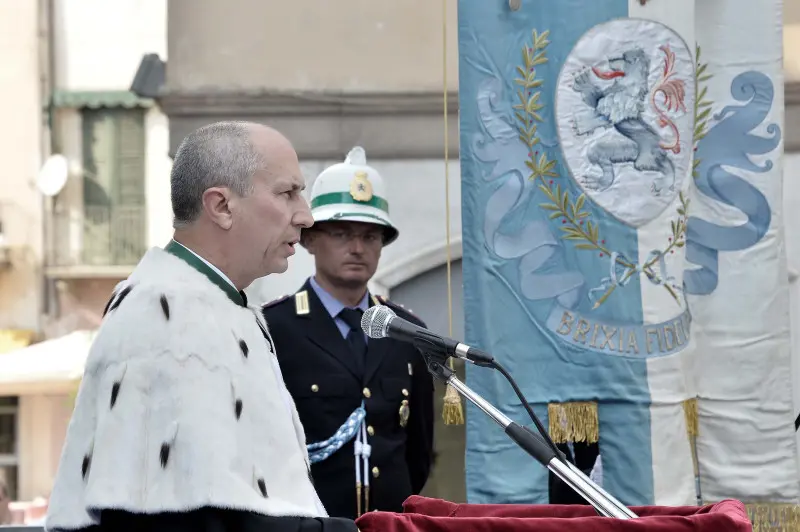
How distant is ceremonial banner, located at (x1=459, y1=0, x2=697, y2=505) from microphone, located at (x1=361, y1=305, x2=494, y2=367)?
1.15 metres

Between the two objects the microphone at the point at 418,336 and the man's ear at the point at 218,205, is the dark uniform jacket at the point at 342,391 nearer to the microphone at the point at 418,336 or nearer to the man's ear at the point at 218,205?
the microphone at the point at 418,336

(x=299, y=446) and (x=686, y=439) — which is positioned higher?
(x=299, y=446)

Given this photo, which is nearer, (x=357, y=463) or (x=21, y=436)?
(x=357, y=463)

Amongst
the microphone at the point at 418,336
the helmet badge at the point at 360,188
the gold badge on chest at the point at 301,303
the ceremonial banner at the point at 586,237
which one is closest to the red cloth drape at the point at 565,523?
the microphone at the point at 418,336

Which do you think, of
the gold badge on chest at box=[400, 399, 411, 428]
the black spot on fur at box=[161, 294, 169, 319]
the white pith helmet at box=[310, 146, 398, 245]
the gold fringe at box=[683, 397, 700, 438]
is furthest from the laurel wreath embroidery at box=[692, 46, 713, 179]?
the black spot on fur at box=[161, 294, 169, 319]

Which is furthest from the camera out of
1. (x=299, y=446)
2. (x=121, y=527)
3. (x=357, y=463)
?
(x=357, y=463)

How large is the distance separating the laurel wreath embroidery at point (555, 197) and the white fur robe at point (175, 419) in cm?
163

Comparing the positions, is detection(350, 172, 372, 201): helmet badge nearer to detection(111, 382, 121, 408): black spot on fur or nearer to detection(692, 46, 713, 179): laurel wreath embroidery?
detection(692, 46, 713, 179): laurel wreath embroidery

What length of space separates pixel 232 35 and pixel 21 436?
689 centimetres

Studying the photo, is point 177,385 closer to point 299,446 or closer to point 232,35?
point 299,446

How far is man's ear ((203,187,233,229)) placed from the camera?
6.31 feet

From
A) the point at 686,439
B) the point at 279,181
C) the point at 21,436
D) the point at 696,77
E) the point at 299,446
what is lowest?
the point at 21,436

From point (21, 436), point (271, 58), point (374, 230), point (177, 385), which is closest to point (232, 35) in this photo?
point (271, 58)

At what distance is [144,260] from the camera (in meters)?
1.95
